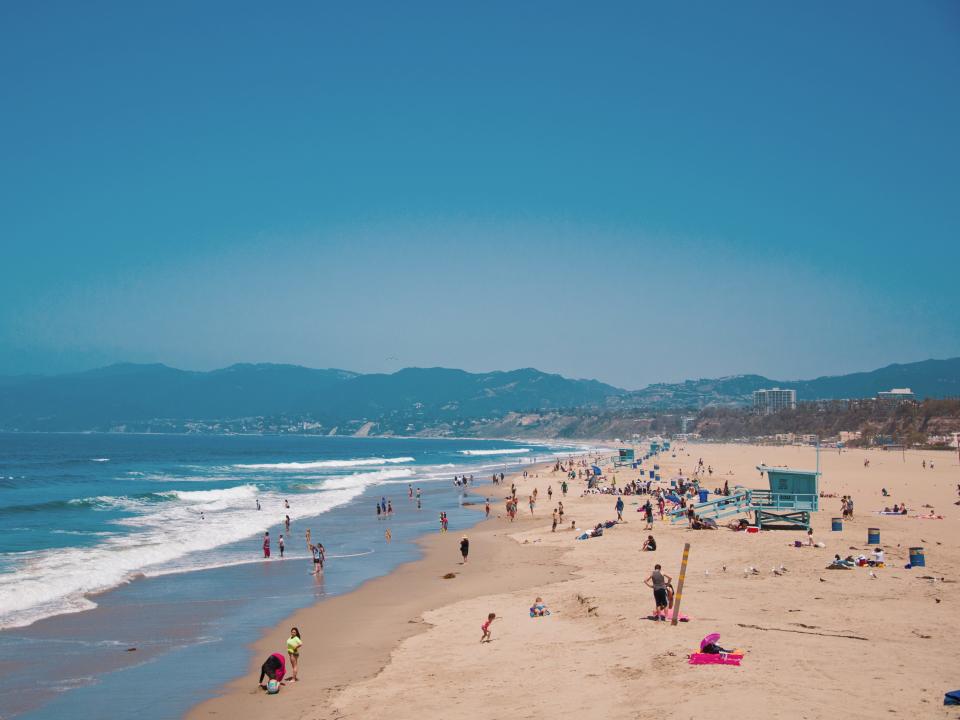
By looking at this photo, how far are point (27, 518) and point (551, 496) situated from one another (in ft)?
95.3

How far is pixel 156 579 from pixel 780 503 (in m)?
20.1

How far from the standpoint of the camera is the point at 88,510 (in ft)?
136

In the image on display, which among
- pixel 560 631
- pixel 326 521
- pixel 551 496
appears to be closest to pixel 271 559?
pixel 326 521

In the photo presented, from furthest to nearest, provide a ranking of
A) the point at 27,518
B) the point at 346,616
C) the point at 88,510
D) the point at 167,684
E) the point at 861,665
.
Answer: the point at 88,510 → the point at 27,518 → the point at 346,616 → the point at 167,684 → the point at 861,665

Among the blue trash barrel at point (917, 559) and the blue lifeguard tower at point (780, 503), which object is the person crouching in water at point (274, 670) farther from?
the blue lifeguard tower at point (780, 503)

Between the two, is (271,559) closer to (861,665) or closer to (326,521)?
(326,521)

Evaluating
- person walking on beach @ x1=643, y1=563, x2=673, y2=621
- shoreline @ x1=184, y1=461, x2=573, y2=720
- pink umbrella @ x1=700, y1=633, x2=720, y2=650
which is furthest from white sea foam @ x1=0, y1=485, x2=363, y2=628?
pink umbrella @ x1=700, y1=633, x2=720, y2=650

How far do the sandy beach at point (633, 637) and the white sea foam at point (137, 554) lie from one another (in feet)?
21.5

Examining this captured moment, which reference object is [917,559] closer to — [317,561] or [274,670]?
[274,670]

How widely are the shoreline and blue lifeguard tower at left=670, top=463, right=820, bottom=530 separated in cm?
676

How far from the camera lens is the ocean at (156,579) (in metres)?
13.0

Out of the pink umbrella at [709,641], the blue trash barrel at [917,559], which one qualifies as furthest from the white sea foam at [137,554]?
the blue trash barrel at [917,559]

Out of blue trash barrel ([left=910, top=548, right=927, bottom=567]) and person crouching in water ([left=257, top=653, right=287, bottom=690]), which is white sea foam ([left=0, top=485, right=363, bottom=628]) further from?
blue trash barrel ([left=910, top=548, right=927, bottom=567])

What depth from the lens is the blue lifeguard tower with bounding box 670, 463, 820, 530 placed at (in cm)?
2534
